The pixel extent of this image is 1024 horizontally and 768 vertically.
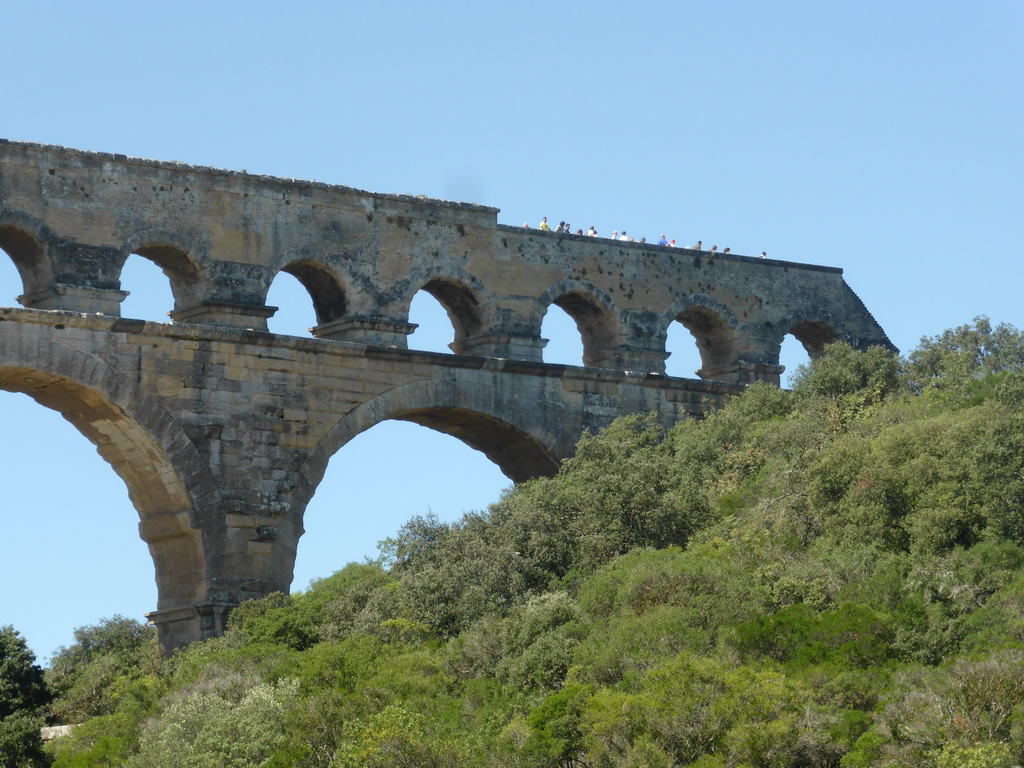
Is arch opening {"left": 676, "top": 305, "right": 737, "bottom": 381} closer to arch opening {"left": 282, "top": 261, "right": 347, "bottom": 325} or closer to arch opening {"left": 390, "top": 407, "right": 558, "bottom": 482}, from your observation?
arch opening {"left": 390, "top": 407, "right": 558, "bottom": 482}

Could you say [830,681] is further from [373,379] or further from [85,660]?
[85,660]

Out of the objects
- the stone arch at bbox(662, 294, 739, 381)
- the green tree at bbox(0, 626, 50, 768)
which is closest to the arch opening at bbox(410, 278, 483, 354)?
the stone arch at bbox(662, 294, 739, 381)

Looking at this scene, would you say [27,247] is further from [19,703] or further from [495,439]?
[495,439]

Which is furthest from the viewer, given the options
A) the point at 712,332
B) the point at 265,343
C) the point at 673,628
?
the point at 712,332

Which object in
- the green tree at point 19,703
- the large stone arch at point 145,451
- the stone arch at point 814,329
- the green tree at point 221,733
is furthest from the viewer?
the stone arch at point 814,329

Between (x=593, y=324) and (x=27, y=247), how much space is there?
951 centimetres

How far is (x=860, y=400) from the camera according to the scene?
29688mm

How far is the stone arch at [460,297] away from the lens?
3105cm

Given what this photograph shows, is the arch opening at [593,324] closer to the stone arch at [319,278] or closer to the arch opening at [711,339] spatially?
the arch opening at [711,339]

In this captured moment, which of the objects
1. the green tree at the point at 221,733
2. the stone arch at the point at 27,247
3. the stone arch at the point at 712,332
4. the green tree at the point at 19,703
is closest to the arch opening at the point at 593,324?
the stone arch at the point at 712,332

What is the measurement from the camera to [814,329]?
36156 mm

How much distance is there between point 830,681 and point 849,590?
2.45m

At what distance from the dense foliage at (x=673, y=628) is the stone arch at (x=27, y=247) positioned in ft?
17.2

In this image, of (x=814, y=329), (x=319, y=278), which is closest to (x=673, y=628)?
(x=319, y=278)
